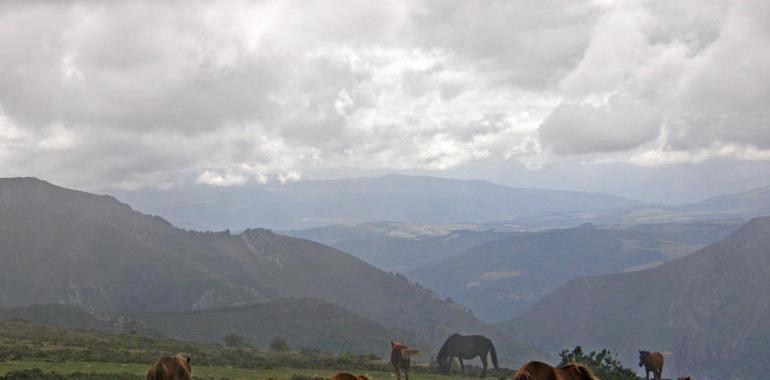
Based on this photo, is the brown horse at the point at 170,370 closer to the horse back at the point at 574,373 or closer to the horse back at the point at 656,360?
the horse back at the point at 574,373

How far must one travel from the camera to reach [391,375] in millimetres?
43594

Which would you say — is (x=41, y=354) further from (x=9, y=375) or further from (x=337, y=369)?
(x=337, y=369)

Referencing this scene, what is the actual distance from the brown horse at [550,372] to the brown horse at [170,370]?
1010cm

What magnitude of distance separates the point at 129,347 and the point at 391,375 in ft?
92.3

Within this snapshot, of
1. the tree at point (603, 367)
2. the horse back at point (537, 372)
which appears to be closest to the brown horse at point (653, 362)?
the tree at point (603, 367)

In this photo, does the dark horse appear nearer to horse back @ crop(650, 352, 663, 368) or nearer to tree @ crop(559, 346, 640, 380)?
tree @ crop(559, 346, 640, 380)

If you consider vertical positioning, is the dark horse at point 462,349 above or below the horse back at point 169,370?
below

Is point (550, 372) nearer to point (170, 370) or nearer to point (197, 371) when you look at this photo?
point (170, 370)

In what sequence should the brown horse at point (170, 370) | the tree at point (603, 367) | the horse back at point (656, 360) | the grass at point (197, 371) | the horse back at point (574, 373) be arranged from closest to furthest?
1. the horse back at point (574, 373)
2. the brown horse at point (170, 370)
3. the grass at point (197, 371)
4. the tree at point (603, 367)
5. the horse back at point (656, 360)

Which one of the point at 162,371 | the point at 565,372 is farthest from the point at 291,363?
→ the point at 565,372

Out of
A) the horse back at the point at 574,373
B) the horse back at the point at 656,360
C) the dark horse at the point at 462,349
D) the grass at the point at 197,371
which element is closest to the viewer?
the horse back at the point at 574,373

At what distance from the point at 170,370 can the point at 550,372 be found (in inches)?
446

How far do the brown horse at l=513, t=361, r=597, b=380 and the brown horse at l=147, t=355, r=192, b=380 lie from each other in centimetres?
1010

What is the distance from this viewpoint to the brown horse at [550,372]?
57.1 ft
